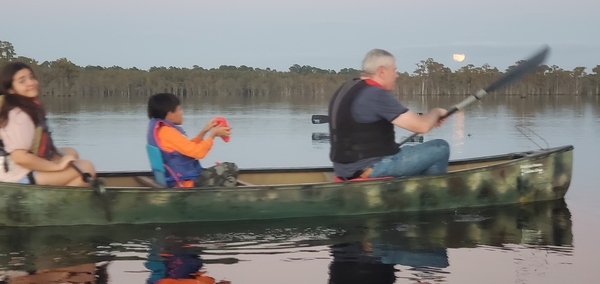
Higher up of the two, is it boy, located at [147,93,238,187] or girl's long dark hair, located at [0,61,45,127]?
girl's long dark hair, located at [0,61,45,127]

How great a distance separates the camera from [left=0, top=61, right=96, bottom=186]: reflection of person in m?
5.68

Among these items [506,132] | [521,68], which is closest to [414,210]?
[521,68]

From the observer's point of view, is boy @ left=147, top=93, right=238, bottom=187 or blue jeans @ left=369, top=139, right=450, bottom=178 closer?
boy @ left=147, top=93, right=238, bottom=187

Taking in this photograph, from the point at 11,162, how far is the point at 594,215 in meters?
4.62

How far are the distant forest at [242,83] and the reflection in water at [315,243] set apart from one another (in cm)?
7600

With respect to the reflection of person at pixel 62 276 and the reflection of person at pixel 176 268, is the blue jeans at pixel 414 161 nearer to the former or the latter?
the reflection of person at pixel 176 268

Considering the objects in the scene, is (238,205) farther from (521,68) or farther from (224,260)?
(521,68)

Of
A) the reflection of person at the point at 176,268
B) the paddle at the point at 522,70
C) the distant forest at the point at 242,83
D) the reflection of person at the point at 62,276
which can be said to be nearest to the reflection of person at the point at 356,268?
the reflection of person at the point at 176,268

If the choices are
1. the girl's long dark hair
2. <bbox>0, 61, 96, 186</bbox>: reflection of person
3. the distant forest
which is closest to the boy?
<bbox>0, 61, 96, 186</bbox>: reflection of person

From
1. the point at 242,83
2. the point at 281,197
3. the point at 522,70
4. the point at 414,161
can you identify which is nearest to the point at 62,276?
the point at 281,197

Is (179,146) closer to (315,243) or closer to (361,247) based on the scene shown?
(315,243)

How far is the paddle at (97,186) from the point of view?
5.88 metres

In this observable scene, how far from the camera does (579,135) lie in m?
16.5

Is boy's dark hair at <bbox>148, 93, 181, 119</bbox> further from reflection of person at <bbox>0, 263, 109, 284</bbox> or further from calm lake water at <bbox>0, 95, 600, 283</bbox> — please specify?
reflection of person at <bbox>0, 263, 109, 284</bbox>
